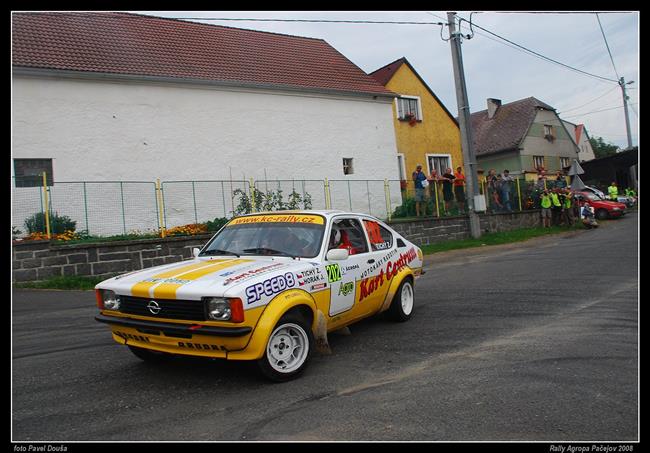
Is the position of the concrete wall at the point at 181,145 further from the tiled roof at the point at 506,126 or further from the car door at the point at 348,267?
the tiled roof at the point at 506,126

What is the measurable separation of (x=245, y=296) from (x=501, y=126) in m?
43.1

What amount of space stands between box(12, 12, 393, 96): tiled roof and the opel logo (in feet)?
49.1

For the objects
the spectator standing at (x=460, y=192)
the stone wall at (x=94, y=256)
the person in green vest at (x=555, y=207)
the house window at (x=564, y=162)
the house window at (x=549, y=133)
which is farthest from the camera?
the house window at (x=564, y=162)

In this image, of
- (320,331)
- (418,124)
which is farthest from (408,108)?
(320,331)

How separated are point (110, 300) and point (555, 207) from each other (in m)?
23.5

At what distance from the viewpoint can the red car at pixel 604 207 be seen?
87.6ft

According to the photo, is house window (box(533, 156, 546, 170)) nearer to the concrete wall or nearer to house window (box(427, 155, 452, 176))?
house window (box(427, 155, 452, 176))

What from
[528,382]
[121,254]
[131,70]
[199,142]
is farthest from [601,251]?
[131,70]

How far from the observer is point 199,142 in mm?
19141

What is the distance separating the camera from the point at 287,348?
4.71 metres

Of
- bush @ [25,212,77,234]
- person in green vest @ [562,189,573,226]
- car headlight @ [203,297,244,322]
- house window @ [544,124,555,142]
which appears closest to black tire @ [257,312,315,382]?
car headlight @ [203,297,244,322]

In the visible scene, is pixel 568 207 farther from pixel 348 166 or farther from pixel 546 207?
pixel 348 166
